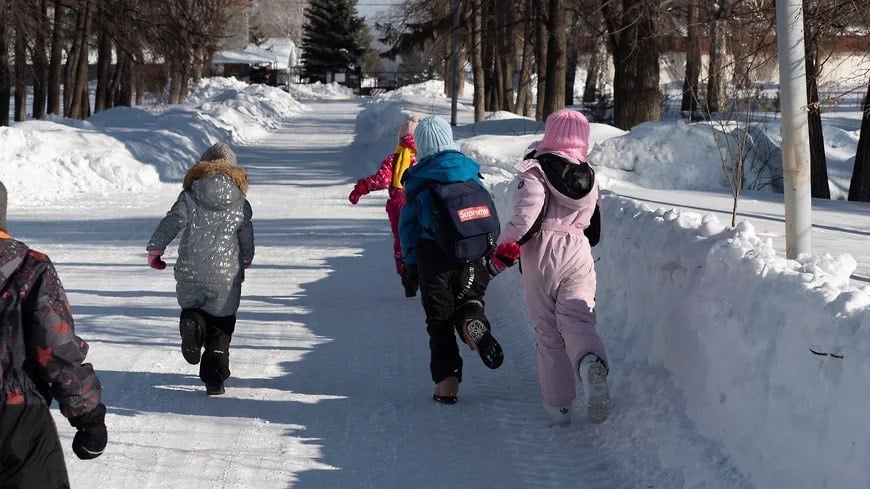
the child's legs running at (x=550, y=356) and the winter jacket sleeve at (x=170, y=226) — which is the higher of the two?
the winter jacket sleeve at (x=170, y=226)

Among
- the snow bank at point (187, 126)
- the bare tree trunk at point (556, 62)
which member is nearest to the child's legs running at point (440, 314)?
the snow bank at point (187, 126)

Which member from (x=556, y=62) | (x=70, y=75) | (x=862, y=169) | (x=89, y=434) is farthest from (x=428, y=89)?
(x=89, y=434)

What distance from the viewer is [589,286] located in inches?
222

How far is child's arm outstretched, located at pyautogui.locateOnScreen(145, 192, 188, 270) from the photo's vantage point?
6156 mm

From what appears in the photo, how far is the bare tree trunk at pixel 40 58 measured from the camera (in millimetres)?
25170

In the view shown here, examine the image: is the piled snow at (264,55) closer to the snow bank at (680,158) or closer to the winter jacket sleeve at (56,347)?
the snow bank at (680,158)

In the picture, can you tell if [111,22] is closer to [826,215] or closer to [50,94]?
[50,94]

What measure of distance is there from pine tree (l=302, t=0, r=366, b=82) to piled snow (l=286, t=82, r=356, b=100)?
2.79m

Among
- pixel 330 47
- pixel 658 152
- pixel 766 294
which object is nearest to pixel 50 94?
pixel 658 152

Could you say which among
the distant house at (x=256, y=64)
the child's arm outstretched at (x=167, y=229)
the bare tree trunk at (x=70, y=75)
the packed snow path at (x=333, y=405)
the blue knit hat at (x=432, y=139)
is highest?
the distant house at (x=256, y=64)

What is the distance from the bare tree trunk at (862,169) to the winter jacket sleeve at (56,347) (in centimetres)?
1396

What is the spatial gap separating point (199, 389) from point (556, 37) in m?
19.4

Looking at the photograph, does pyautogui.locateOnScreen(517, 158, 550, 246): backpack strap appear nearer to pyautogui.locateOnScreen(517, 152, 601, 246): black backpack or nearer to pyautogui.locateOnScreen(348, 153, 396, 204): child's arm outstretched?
pyautogui.locateOnScreen(517, 152, 601, 246): black backpack

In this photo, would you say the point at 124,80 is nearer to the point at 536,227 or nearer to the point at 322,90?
the point at 322,90
